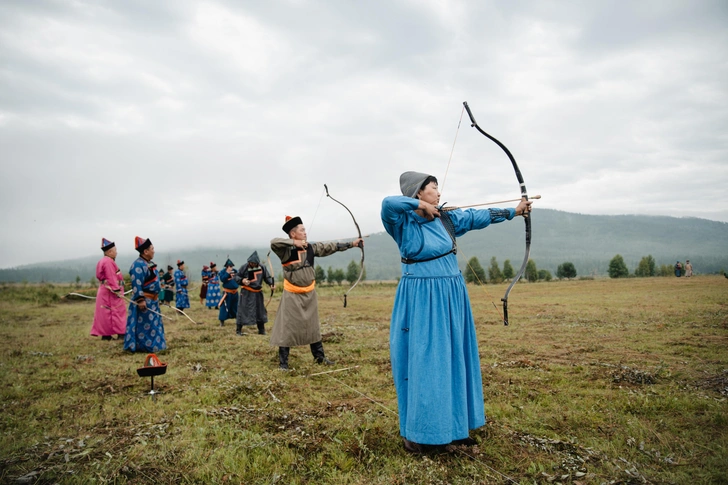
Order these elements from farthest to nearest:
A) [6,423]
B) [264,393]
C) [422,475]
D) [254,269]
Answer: [254,269] < [264,393] < [6,423] < [422,475]

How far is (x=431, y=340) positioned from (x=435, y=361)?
0.16 metres

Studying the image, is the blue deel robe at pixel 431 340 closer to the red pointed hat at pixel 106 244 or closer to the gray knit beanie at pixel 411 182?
the gray knit beanie at pixel 411 182

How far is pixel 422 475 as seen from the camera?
2.90 metres

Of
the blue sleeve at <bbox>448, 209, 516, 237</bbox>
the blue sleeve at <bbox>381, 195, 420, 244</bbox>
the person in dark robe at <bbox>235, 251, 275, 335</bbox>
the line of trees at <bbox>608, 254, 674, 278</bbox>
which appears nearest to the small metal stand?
the blue sleeve at <bbox>381, 195, 420, 244</bbox>

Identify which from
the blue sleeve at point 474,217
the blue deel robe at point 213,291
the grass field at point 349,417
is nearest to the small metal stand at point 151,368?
the grass field at point 349,417

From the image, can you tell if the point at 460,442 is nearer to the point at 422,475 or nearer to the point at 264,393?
the point at 422,475

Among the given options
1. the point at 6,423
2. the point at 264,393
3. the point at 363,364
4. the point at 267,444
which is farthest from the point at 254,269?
the point at 267,444

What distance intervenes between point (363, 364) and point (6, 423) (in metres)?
4.08

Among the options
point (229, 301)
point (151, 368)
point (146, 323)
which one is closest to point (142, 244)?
point (146, 323)

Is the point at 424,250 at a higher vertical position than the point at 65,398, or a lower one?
higher

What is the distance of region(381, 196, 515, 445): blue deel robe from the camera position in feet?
10.1

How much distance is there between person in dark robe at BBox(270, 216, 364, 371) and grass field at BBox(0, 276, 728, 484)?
0.45 metres

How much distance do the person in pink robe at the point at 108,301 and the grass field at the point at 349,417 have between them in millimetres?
1513

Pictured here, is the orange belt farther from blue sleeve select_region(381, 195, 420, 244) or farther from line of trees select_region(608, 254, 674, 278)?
line of trees select_region(608, 254, 674, 278)
